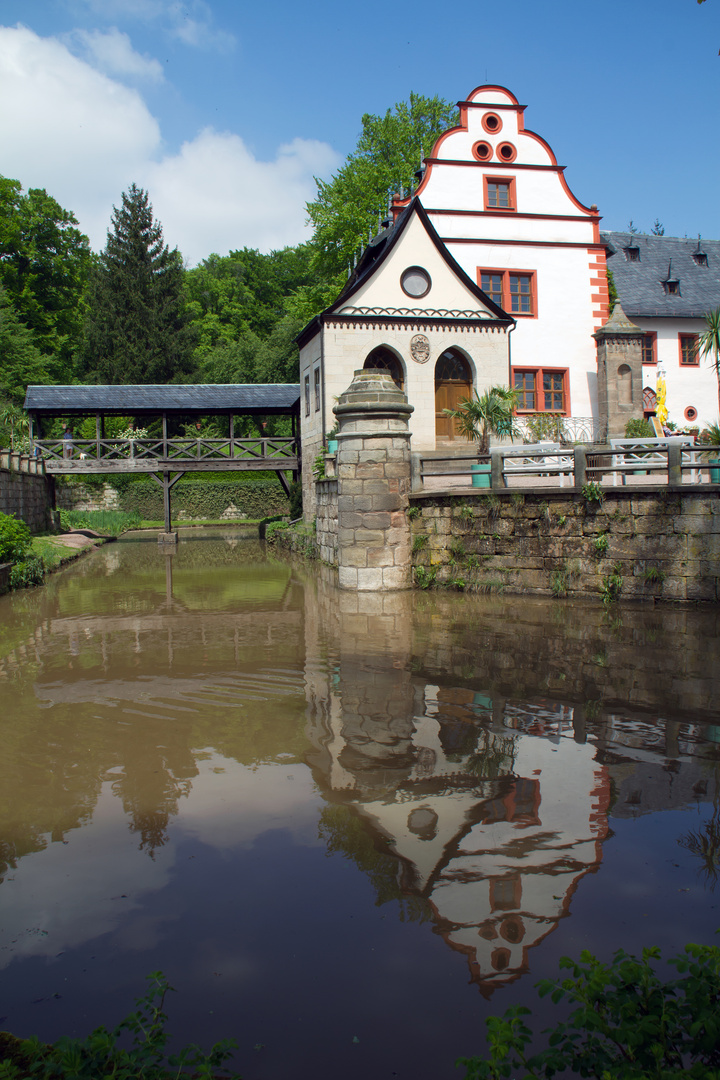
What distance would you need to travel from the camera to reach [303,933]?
3299mm

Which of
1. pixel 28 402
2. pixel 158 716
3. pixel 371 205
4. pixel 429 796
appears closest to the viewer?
pixel 429 796

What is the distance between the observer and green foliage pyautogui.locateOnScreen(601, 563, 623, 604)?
37.9 ft

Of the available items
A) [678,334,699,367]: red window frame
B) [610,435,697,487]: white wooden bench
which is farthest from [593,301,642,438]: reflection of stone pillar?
[610,435,697,487]: white wooden bench

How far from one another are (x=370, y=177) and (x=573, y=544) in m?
27.9

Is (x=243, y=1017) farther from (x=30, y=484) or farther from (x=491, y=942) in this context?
(x=30, y=484)

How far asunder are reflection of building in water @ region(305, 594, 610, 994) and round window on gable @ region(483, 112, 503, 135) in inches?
903

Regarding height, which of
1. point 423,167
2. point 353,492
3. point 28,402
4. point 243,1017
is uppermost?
point 423,167

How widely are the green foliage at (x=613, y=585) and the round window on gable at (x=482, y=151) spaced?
18.4 meters

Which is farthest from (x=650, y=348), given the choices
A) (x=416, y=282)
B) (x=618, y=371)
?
(x=416, y=282)

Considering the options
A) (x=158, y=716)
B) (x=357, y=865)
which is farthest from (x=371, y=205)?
(x=357, y=865)

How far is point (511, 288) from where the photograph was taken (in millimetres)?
25656

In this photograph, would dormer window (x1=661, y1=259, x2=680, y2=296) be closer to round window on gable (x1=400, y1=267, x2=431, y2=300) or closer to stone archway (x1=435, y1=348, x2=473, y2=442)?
stone archway (x1=435, y1=348, x2=473, y2=442)

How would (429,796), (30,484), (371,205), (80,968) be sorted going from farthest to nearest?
1. (371,205)
2. (30,484)
3. (429,796)
4. (80,968)

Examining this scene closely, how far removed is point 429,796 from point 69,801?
6.79ft
